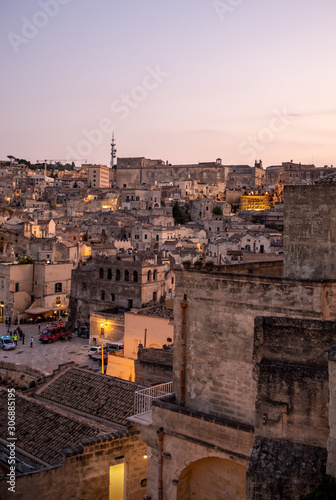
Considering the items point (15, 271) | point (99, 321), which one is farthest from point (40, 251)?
point (99, 321)

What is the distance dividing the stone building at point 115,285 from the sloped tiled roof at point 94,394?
15.5 meters

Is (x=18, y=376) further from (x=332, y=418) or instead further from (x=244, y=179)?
(x=244, y=179)

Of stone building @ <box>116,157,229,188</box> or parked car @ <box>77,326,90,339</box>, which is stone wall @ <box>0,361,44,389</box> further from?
stone building @ <box>116,157,229,188</box>

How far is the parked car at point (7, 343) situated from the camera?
30.8 metres

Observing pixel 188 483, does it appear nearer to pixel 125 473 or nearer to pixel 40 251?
pixel 125 473

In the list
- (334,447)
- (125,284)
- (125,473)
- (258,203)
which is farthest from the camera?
(258,203)

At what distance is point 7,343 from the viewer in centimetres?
3169

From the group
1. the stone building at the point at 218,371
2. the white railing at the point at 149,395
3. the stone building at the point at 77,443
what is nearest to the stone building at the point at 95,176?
the stone building at the point at 77,443

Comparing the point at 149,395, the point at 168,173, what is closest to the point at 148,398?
the point at 149,395

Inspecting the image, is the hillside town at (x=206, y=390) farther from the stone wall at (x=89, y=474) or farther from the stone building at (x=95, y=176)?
the stone building at (x=95, y=176)

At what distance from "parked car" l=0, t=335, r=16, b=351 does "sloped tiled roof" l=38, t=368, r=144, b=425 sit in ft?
42.2

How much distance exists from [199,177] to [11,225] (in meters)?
56.1

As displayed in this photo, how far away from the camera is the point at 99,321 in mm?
31188

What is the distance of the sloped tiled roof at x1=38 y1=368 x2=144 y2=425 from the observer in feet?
52.5
